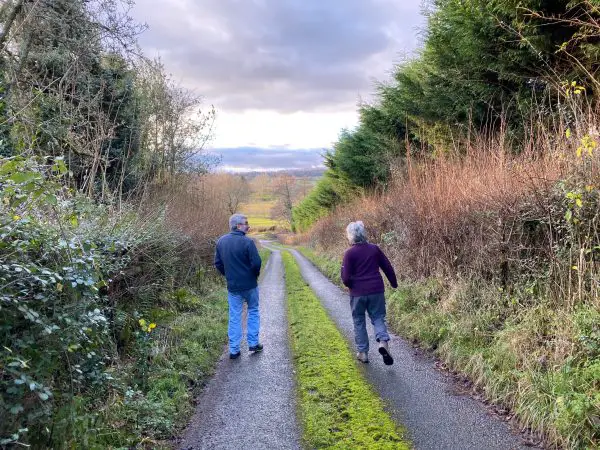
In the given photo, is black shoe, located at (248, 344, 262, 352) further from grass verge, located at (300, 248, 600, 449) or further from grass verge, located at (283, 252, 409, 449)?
grass verge, located at (300, 248, 600, 449)

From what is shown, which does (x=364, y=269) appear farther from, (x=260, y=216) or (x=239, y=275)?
(x=260, y=216)

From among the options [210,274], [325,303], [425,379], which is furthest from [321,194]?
[425,379]

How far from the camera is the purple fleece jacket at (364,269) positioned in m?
6.38

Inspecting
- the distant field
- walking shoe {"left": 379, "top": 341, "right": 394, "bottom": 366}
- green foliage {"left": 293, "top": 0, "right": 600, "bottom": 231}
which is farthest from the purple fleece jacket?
the distant field

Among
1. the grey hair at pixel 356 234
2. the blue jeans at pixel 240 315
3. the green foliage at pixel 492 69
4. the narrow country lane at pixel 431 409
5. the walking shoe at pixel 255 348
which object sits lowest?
the walking shoe at pixel 255 348

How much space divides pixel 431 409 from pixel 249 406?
2.13m

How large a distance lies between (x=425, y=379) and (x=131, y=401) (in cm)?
368

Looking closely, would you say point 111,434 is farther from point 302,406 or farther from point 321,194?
point 321,194

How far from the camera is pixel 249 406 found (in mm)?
4957

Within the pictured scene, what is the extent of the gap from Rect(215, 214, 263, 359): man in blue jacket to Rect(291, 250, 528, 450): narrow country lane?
2.12 m

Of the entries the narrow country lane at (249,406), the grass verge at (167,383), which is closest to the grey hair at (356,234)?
the narrow country lane at (249,406)

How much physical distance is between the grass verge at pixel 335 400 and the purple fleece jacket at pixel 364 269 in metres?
1.15

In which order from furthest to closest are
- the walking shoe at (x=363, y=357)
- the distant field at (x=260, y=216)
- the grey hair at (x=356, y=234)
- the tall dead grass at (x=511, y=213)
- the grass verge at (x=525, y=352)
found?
the distant field at (x=260, y=216), the grey hair at (x=356, y=234), the walking shoe at (x=363, y=357), the tall dead grass at (x=511, y=213), the grass verge at (x=525, y=352)

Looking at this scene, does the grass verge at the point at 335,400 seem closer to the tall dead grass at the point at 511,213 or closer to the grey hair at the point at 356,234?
the grey hair at the point at 356,234
